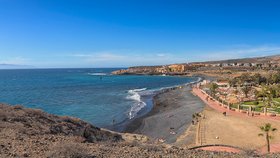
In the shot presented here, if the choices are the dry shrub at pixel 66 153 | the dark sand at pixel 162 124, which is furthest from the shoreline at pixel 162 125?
the dry shrub at pixel 66 153

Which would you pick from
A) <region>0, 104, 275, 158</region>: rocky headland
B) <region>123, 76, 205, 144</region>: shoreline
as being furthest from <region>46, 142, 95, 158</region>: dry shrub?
<region>123, 76, 205, 144</region>: shoreline

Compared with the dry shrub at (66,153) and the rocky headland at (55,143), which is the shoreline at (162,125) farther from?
the dry shrub at (66,153)

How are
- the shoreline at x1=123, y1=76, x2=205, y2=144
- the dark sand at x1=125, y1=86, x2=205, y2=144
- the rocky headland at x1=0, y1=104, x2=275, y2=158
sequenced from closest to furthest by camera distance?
the rocky headland at x1=0, y1=104, x2=275, y2=158 < the shoreline at x1=123, y1=76, x2=205, y2=144 < the dark sand at x1=125, y1=86, x2=205, y2=144

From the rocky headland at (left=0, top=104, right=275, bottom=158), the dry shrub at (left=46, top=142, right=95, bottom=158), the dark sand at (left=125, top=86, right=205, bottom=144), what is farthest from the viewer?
the dark sand at (left=125, top=86, right=205, bottom=144)

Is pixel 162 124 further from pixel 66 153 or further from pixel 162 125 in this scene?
pixel 66 153

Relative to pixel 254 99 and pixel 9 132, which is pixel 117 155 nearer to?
pixel 9 132

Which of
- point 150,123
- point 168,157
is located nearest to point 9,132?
point 168,157

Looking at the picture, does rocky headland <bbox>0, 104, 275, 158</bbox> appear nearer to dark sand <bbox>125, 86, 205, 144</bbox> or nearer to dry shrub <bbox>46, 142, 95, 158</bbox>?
dry shrub <bbox>46, 142, 95, 158</bbox>

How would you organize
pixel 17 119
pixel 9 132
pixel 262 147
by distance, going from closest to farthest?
pixel 9 132, pixel 17 119, pixel 262 147

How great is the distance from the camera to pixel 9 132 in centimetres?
1296

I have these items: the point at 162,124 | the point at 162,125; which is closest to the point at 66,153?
the point at 162,125

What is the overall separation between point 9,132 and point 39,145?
2904 millimetres

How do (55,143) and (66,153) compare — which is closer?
(66,153)

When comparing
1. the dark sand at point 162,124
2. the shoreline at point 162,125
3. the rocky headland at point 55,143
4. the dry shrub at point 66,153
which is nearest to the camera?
the dry shrub at point 66,153
